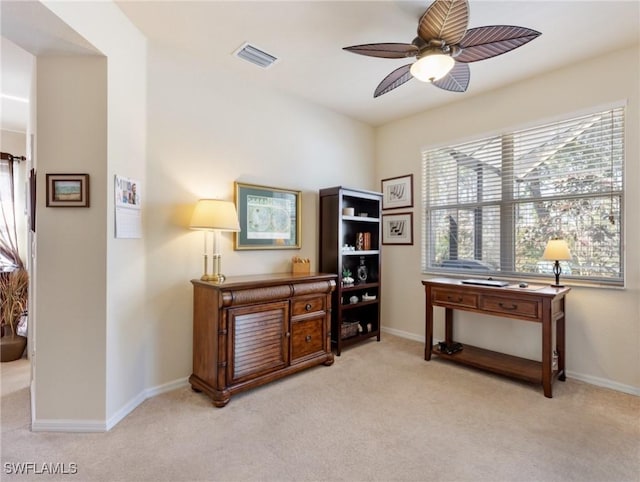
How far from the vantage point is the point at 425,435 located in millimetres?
1968

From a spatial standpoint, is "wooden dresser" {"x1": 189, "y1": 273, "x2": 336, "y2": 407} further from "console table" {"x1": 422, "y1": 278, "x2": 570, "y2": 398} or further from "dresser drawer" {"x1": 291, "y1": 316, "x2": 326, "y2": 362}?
"console table" {"x1": 422, "y1": 278, "x2": 570, "y2": 398}

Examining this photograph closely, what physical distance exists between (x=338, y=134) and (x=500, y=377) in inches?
123

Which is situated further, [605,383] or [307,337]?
[307,337]

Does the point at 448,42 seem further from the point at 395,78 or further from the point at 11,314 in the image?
the point at 11,314

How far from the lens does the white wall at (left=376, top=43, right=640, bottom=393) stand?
253cm

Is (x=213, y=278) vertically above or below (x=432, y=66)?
below

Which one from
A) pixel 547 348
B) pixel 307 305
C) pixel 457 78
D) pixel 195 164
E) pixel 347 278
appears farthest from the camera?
→ pixel 347 278

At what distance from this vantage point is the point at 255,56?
267 cm

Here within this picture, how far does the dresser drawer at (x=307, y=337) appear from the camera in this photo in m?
2.78

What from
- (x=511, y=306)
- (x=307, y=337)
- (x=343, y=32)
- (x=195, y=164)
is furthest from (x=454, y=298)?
(x=195, y=164)

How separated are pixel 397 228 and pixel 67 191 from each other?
133 inches

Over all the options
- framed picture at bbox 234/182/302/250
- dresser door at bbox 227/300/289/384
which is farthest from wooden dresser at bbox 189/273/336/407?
framed picture at bbox 234/182/302/250

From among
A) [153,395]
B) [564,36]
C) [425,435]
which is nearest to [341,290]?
[425,435]

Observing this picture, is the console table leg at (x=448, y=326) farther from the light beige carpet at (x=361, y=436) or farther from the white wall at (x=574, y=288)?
the light beige carpet at (x=361, y=436)
